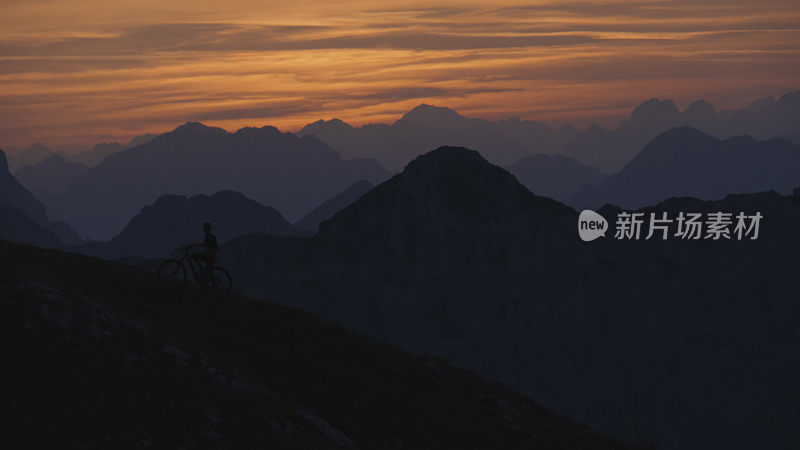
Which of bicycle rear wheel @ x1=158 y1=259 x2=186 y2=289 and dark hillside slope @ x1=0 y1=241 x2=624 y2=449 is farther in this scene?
bicycle rear wheel @ x1=158 y1=259 x2=186 y2=289

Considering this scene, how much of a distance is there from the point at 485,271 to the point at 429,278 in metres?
Answer: 12.5

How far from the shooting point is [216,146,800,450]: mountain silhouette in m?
169

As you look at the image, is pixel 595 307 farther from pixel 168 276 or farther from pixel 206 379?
pixel 206 379

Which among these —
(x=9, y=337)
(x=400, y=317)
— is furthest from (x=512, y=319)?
(x=9, y=337)

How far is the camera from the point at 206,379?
24.6 m

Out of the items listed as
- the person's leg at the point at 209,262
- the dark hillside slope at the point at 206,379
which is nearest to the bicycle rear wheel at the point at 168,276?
the dark hillside slope at the point at 206,379

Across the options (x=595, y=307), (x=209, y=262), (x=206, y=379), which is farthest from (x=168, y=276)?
(x=595, y=307)

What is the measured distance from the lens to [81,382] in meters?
22.2

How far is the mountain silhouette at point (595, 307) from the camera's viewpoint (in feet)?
555

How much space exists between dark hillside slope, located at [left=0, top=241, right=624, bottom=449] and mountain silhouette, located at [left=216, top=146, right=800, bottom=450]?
138m

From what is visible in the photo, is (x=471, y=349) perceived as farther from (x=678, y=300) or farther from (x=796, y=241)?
(x=796, y=241)

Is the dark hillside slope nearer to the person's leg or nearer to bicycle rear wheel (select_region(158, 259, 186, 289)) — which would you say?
bicycle rear wheel (select_region(158, 259, 186, 289))

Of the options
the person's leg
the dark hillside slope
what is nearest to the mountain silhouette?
the dark hillside slope

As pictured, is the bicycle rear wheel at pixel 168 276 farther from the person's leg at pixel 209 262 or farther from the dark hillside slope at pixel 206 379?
the person's leg at pixel 209 262
